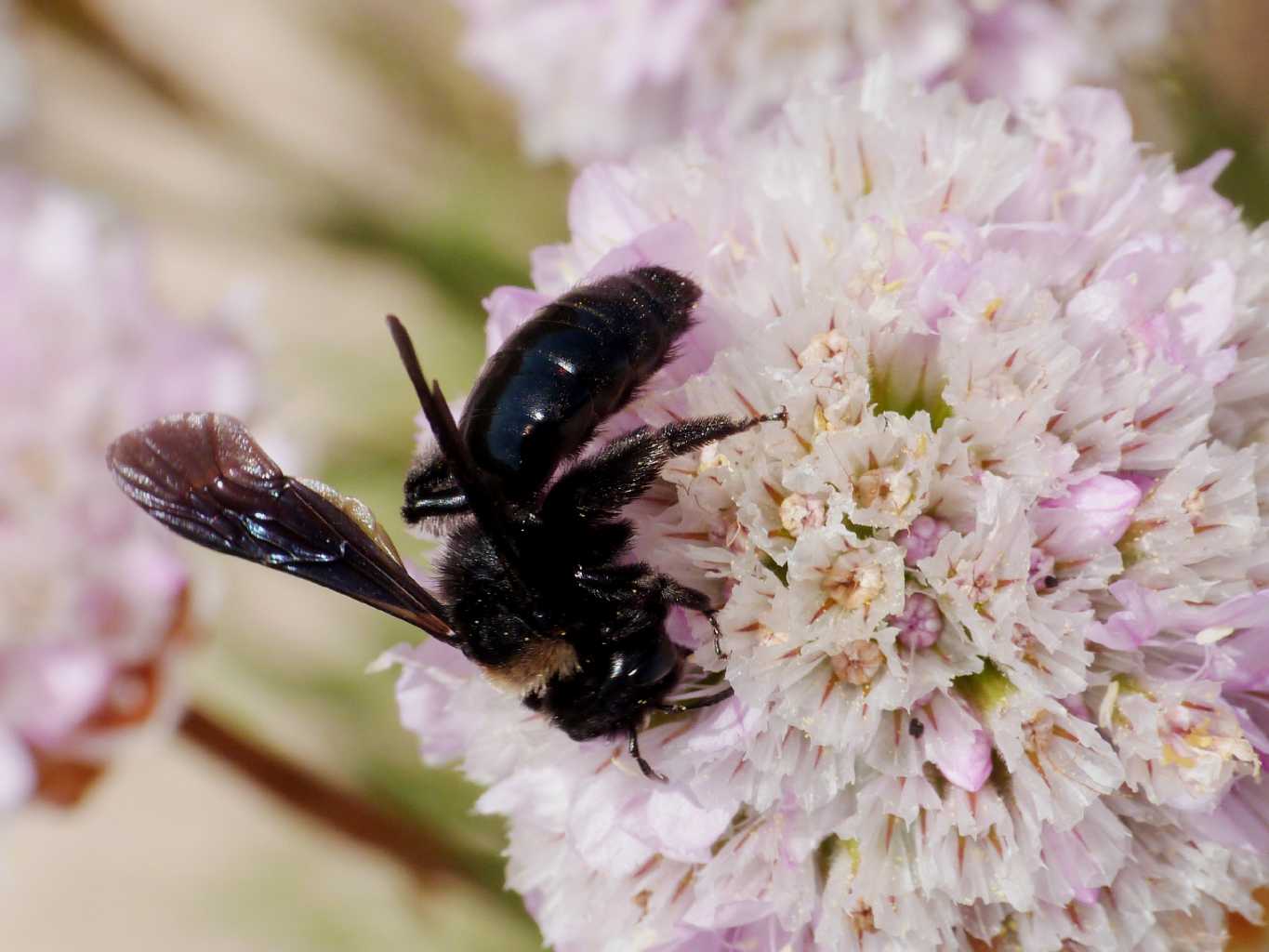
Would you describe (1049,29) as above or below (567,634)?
above

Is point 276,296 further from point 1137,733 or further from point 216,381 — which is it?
point 1137,733

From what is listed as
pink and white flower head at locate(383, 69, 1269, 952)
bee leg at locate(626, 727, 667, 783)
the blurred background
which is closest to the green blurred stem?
the blurred background

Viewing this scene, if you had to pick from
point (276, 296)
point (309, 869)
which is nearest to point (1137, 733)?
point (309, 869)

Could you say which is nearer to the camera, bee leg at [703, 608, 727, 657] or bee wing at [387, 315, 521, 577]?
bee wing at [387, 315, 521, 577]

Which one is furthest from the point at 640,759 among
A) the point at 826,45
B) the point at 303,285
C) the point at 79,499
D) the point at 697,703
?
the point at 303,285

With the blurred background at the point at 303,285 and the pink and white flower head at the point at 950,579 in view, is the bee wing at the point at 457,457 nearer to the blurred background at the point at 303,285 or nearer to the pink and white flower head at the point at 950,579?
the pink and white flower head at the point at 950,579

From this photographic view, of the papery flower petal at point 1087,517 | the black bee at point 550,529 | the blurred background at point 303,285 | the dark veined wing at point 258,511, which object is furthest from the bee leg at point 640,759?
the blurred background at point 303,285

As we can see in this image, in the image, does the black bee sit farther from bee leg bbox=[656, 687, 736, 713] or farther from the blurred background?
the blurred background
